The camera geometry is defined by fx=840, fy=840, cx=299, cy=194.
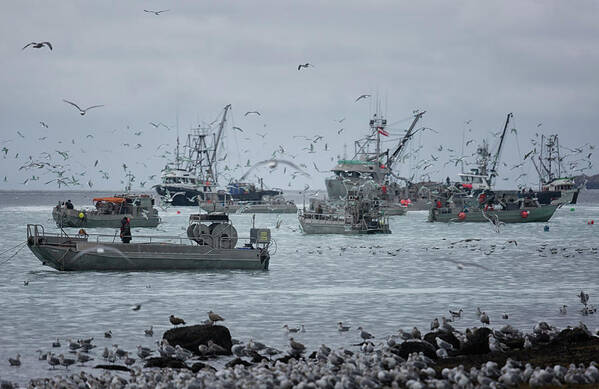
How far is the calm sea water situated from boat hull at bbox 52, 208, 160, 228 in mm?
29895

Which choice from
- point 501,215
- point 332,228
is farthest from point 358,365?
point 501,215

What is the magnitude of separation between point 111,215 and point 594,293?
65614 millimetres

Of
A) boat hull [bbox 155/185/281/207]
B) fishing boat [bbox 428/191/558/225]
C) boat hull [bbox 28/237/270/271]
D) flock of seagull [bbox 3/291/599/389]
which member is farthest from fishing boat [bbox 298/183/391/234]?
boat hull [bbox 155/185/281/207]

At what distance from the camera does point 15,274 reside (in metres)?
48.8

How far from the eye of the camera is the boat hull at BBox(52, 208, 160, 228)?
93.8m

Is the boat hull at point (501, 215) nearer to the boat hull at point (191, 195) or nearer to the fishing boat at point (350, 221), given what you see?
the fishing boat at point (350, 221)

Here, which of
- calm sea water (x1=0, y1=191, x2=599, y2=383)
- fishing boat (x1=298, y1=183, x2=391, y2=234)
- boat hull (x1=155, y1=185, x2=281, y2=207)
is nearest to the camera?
calm sea water (x1=0, y1=191, x2=599, y2=383)

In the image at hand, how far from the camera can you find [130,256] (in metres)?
45.2

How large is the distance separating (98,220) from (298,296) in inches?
2333

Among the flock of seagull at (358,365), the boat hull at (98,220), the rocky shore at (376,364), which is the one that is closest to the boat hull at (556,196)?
the boat hull at (98,220)

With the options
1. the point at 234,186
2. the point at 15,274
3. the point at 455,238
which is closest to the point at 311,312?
the point at 15,274

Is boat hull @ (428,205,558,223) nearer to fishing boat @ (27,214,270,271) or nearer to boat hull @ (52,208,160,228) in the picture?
boat hull @ (52,208,160,228)

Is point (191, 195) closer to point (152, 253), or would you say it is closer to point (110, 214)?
point (110, 214)

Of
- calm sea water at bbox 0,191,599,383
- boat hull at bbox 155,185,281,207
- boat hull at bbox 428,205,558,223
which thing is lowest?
calm sea water at bbox 0,191,599,383
